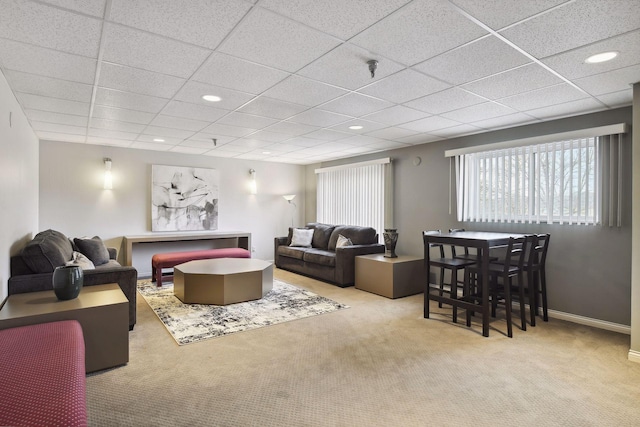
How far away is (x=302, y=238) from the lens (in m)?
6.77

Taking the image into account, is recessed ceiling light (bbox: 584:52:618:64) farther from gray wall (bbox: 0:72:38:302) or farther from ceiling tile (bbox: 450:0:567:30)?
gray wall (bbox: 0:72:38:302)

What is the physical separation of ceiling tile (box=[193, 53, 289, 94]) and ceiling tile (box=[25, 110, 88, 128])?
2.18 metres

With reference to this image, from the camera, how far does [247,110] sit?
3648 mm

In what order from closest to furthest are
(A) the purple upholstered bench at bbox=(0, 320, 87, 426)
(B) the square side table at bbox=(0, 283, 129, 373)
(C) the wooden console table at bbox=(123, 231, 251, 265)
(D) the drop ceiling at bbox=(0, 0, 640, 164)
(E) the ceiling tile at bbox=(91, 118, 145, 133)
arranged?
(A) the purple upholstered bench at bbox=(0, 320, 87, 426) < (D) the drop ceiling at bbox=(0, 0, 640, 164) < (B) the square side table at bbox=(0, 283, 129, 373) < (E) the ceiling tile at bbox=(91, 118, 145, 133) < (C) the wooden console table at bbox=(123, 231, 251, 265)

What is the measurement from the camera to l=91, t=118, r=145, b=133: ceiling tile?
4141mm

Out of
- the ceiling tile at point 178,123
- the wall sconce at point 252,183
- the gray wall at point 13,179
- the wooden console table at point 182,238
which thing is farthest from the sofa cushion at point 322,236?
the gray wall at point 13,179

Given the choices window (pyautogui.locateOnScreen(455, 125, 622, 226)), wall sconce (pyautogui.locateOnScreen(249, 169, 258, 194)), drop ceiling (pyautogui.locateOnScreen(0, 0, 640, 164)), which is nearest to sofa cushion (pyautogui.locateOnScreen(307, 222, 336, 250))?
wall sconce (pyautogui.locateOnScreen(249, 169, 258, 194))

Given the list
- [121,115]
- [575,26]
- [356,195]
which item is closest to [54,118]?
[121,115]

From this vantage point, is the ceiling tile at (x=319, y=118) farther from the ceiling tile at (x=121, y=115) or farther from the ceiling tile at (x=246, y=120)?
the ceiling tile at (x=121, y=115)

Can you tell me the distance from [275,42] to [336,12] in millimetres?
491

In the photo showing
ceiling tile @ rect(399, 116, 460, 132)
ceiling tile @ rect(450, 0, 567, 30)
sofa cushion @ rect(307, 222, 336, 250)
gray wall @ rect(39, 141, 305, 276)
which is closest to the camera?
ceiling tile @ rect(450, 0, 567, 30)

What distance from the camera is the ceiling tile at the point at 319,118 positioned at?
3740 mm

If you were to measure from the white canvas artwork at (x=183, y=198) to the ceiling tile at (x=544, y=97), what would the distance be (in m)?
5.25

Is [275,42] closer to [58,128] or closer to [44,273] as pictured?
[44,273]
